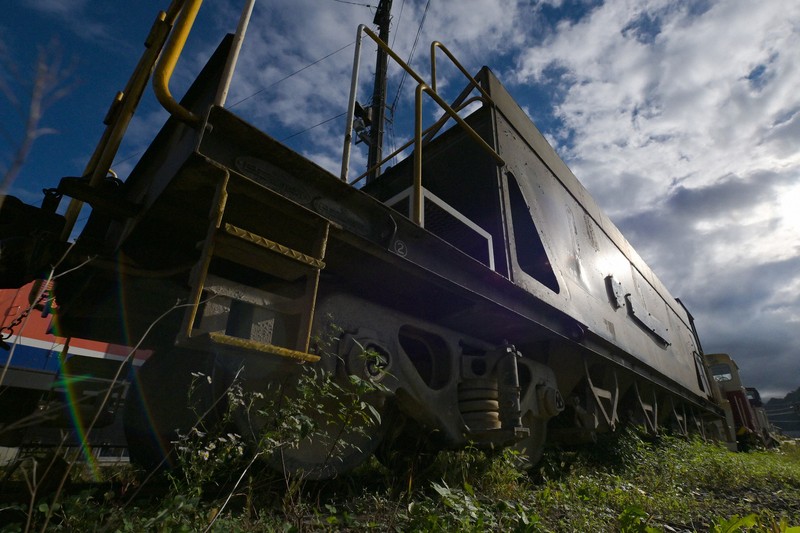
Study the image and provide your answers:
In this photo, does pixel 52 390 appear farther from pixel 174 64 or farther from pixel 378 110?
pixel 378 110

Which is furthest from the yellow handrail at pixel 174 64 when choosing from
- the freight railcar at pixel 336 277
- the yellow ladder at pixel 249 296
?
the yellow ladder at pixel 249 296

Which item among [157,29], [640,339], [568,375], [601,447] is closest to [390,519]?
[568,375]

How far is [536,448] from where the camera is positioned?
11.5 feet

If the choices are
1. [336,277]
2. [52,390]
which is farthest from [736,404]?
[52,390]

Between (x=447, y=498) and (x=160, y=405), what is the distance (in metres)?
2.11

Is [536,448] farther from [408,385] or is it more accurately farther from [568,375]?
[408,385]

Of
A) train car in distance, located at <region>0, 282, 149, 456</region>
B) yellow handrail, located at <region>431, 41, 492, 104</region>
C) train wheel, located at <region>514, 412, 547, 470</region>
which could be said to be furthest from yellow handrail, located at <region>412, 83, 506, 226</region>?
→ train wheel, located at <region>514, 412, 547, 470</region>

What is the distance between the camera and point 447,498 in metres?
2.13

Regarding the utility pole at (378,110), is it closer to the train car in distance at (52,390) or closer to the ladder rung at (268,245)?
the train car in distance at (52,390)

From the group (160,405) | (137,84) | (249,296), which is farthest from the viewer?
(160,405)

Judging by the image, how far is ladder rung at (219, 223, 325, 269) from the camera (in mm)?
1558

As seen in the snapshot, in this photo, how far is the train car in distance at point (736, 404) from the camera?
12.3 metres

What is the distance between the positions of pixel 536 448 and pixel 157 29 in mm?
3998

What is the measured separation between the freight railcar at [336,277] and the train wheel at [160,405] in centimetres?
2
